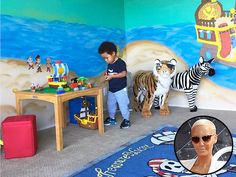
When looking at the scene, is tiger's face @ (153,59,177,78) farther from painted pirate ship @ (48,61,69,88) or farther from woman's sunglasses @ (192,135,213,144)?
woman's sunglasses @ (192,135,213,144)

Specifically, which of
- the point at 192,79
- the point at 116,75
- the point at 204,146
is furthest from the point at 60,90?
the point at 192,79

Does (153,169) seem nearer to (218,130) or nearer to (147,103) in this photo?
(218,130)

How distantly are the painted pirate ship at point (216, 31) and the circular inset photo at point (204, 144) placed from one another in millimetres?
3460

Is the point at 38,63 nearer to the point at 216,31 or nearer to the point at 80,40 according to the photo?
the point at 80,40

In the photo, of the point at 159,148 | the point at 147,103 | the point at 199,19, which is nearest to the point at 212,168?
the point at 159,148

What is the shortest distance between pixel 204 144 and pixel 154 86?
125 inches

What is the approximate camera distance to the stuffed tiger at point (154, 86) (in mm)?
3656

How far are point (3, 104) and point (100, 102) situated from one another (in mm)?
1033

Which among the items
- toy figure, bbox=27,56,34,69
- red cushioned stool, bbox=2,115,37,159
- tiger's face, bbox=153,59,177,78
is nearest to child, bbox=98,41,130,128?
tiger's face, bbox=153,59,177,78

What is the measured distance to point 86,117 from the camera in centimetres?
328

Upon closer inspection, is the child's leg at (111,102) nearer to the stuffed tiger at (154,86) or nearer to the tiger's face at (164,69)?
the stuffed tiger at (154,86)

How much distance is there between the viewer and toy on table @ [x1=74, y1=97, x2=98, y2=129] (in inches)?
124

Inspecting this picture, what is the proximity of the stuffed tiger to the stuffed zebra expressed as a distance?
1.10 ft

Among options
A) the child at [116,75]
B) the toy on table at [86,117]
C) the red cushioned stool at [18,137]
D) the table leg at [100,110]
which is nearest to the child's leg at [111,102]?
the child at [116,75]
